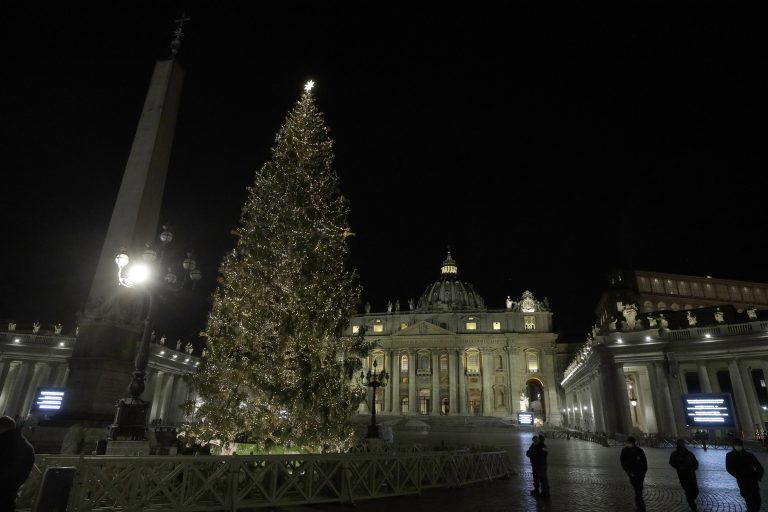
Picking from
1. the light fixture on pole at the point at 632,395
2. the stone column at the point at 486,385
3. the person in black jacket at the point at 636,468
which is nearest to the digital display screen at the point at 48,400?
the person in black jacket at the point at 636,468

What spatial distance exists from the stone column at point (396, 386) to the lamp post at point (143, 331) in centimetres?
7791

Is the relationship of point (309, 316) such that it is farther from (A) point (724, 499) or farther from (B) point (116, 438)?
(A) point (724, 499)

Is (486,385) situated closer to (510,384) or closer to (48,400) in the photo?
(510,384)

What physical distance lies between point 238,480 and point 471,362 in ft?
276

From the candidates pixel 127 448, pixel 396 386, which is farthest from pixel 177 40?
pixel 396 386

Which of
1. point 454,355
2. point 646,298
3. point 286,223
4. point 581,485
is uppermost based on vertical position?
point 646,298

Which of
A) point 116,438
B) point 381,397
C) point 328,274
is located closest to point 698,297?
point 381,397

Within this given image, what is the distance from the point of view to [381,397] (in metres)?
88.0

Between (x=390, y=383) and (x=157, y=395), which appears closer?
(x=157, y=395)

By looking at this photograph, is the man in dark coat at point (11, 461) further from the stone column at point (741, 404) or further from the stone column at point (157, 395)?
the stone column at point (157, 395)

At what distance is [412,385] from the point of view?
86.4m

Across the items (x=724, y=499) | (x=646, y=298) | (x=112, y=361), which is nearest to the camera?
(x=724, y=499)

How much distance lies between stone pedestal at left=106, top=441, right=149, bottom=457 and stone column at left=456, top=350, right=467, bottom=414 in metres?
79.3

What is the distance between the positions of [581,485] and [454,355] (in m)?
76.6
